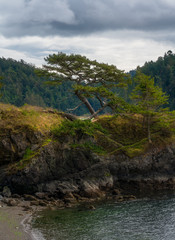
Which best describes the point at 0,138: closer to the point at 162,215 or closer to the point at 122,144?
the point at 122,144

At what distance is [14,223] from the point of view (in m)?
22.9

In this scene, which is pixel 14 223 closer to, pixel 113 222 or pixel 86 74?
pixel 113 222

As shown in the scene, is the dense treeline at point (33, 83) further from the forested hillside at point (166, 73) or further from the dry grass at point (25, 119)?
the dry grass at point (25, 119)

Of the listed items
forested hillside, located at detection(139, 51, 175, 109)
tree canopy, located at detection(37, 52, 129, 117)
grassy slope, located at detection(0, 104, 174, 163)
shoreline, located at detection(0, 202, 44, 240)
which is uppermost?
forested hillside, located at detection(139, 51, 175, 109)

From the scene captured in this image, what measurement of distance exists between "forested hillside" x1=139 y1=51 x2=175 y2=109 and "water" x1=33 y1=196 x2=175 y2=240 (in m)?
89.8

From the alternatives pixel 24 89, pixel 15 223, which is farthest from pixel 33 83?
pixel 15 223

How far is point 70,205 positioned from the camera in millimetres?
29281

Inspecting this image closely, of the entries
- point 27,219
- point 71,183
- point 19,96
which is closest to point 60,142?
point 71,183

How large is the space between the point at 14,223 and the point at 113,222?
27.0 ft

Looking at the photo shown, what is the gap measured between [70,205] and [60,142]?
30.0 feet

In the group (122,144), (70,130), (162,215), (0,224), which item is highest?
(70,130)

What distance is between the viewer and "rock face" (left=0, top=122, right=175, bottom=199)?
108ft

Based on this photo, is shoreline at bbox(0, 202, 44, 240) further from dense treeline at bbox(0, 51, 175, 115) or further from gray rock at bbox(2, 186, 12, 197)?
dense treeline at bbox(0, 51, 175, 115)

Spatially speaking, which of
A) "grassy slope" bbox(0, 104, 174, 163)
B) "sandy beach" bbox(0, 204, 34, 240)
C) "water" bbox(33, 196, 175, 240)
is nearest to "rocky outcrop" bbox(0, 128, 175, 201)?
"grassy slope" bbox(0, 104, 174, 163)
